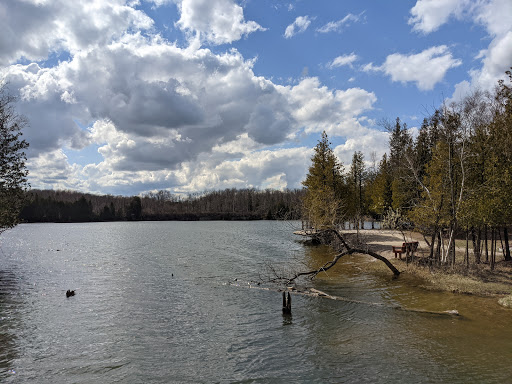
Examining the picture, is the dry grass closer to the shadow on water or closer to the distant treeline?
the shadow on water

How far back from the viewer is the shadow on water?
11328 mm

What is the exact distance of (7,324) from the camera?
609 inches

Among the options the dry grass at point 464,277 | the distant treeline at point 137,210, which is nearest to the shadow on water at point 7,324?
the dry grass at point 464,277

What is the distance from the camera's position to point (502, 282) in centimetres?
Answer: 1914

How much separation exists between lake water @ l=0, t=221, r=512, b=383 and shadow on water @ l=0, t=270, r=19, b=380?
66mm

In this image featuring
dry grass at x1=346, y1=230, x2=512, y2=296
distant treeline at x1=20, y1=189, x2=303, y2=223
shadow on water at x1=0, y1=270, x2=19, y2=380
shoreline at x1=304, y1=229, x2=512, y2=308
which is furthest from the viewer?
distant treeline at x1=20, y1=189, x2=303, y2=223

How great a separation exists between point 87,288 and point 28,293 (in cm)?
342

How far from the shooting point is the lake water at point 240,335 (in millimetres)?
10469

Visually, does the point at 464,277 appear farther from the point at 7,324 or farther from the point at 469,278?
the point at 7,324

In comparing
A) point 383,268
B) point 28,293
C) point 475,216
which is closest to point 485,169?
point 475,216

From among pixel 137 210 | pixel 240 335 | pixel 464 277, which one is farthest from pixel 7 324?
pixel 137 210

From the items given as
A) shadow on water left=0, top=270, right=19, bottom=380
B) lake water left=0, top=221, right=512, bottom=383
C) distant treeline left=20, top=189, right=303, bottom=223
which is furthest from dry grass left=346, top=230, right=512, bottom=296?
distant treeline left=20, top=189, right=303, bottom=223

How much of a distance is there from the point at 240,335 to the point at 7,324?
36.0 ft

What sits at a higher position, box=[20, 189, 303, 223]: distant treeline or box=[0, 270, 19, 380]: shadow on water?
box=[20, 189, 303, 223]: distant treeline
